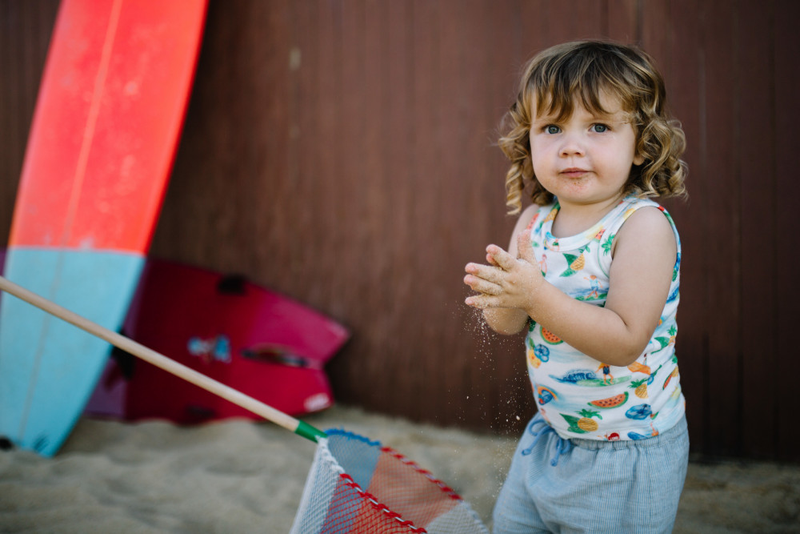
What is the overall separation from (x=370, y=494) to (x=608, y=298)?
2.18 ft

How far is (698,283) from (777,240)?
329mm

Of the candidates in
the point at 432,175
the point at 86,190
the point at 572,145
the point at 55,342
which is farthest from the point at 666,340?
the point at 86,190

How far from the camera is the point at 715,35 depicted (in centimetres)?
231

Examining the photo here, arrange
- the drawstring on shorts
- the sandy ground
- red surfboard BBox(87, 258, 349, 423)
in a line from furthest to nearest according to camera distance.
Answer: red surfboard BBox(87, 258, 349, 423) → the sandy ground → the drawstring on shorts

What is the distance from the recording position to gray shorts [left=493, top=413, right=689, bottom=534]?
46.4 inches

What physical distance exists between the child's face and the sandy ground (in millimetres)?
1256

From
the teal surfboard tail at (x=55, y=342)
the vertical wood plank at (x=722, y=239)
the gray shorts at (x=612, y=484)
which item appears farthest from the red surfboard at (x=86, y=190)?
the vertical wood plank at (x=722, y=239)

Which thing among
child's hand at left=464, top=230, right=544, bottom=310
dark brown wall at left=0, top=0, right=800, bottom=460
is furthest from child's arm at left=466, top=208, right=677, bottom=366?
dark brown wall at left=0, top=0, right=800, bottom=460

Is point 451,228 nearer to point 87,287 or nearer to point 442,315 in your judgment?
point 442,315

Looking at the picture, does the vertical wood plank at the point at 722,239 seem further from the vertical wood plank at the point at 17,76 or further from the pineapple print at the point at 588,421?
the vertical wood plank at the point at 17,76

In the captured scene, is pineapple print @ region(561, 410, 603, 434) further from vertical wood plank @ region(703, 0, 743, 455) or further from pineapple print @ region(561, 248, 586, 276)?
vertical wood plank @ region(703, 0, 743, 455)

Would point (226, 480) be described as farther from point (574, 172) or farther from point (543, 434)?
point (574, 172)

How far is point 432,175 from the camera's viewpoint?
2900 mm

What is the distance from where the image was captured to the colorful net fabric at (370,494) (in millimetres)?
1220
